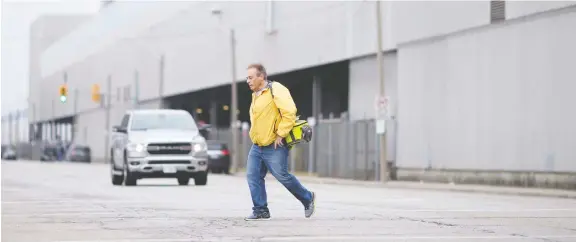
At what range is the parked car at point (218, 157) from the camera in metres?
54.6

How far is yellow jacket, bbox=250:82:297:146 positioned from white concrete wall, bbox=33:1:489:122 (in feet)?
70.9

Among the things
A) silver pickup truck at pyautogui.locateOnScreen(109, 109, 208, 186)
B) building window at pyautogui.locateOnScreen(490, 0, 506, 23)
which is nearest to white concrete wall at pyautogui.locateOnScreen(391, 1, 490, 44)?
building window at pyautogui.locateOnScreen(490, 0, 506, 23)

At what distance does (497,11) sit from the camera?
35250 mm

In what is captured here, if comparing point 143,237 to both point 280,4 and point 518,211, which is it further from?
point 280,4

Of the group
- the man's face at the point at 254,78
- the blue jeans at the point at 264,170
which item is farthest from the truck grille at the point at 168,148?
the man's face at the point at 254,78

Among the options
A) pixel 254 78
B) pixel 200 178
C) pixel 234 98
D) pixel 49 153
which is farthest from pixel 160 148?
pixel 49 153

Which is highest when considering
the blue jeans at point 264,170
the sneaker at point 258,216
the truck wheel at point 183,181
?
the blue jeans at point 264,170

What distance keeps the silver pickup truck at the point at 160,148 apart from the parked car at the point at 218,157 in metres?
22.8

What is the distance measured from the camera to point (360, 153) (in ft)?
138

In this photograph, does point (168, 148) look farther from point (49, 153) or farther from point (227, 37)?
point (49, 153)

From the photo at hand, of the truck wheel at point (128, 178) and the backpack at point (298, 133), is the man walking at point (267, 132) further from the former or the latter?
the truck wheel at point (128, 178)

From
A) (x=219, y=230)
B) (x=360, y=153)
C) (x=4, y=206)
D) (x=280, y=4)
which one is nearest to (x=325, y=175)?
(x=360, y=153)

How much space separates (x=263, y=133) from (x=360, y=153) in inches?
1076

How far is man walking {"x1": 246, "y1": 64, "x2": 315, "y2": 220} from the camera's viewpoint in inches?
589
